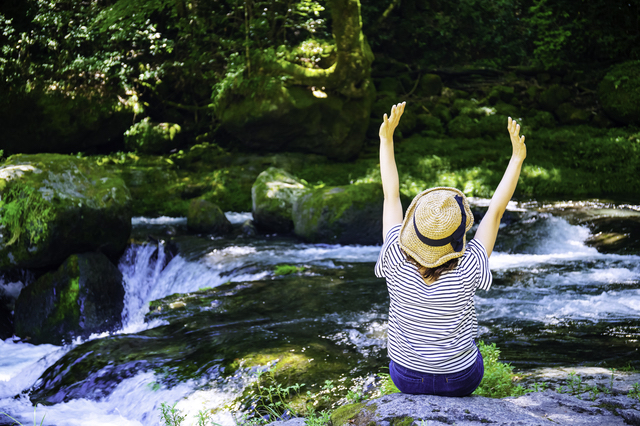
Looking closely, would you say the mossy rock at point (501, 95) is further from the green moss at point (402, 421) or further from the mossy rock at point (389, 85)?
the green moss at point (402, 421)

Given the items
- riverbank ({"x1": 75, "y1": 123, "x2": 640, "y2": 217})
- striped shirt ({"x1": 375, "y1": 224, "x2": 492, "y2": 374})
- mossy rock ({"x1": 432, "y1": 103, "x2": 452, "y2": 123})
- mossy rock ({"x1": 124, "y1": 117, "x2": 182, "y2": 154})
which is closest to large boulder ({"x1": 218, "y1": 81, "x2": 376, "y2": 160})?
riverbank ({"x1": 75, "y1": 123, "x2": 640, "y2": 217})

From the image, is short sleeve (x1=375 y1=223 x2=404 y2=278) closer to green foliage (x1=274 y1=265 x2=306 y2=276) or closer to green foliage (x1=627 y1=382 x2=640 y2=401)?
green foliage (x1=627 y1=382 x2=640 y2=401)

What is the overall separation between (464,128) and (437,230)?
614 inches

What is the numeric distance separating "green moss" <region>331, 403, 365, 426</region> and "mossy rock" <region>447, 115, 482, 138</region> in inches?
608

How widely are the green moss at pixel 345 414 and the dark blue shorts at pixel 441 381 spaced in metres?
0.28

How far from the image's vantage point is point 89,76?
1484 cm

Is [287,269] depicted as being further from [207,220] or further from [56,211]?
[207,220]

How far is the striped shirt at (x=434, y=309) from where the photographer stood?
2490mm

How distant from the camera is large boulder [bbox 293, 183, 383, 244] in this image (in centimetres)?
985

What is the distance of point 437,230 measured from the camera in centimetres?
243

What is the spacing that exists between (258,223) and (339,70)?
18.7 feet

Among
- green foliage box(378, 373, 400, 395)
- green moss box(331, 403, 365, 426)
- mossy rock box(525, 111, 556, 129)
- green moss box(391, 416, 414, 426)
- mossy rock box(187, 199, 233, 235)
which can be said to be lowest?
green foliage box(378, 373, 400, 395)

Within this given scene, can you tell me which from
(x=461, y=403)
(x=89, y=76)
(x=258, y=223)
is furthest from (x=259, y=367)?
(x=89, y=76)

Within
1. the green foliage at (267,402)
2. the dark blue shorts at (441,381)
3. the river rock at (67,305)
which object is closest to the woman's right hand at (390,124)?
the dark blue shorts at (441,381)
